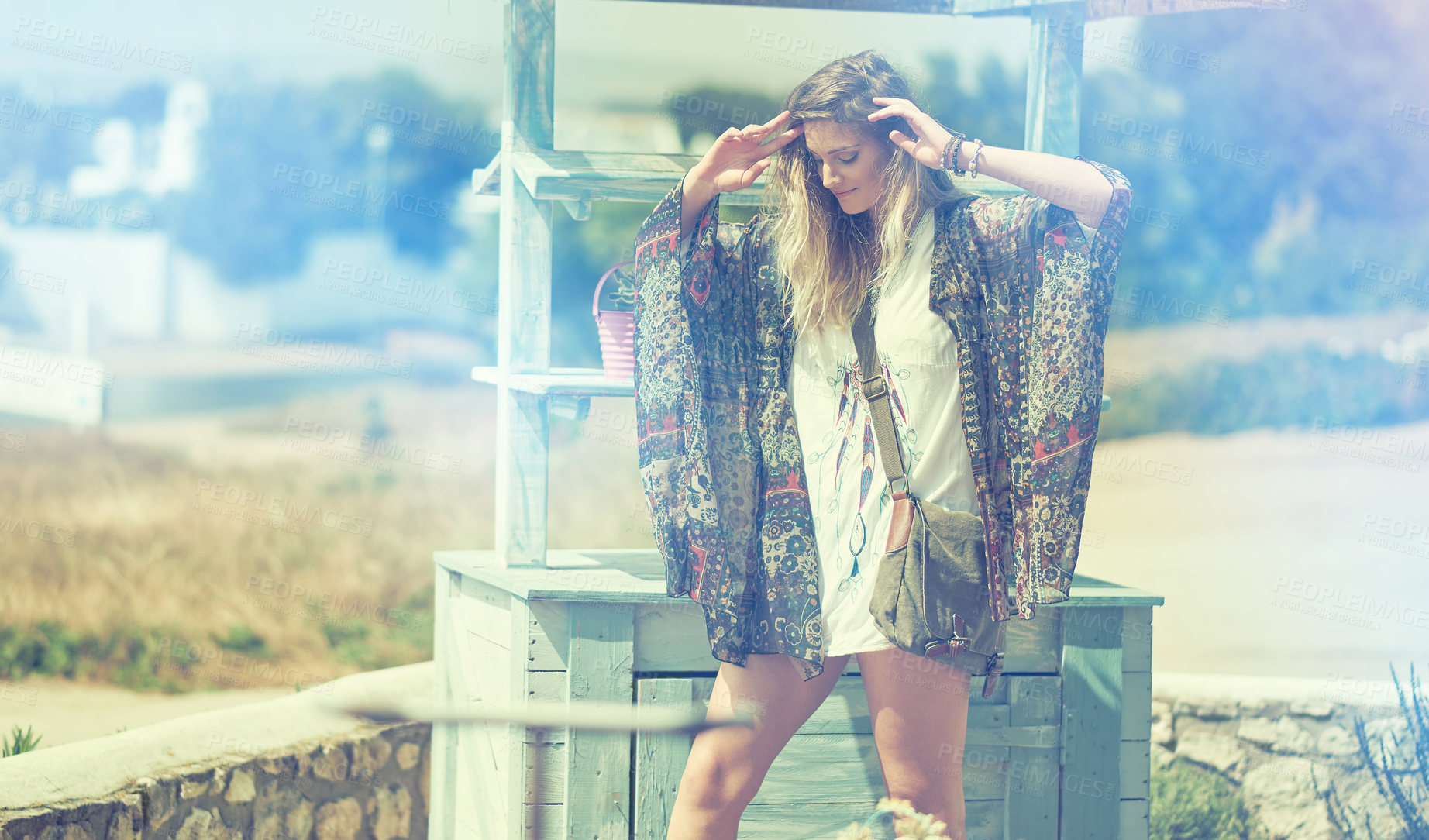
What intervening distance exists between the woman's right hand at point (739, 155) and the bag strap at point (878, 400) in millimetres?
373

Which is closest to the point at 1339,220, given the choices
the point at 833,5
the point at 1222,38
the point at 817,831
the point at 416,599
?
the point at 1222,38

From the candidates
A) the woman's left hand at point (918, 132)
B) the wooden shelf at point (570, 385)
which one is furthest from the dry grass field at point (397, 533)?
the woman's left hand at point (918, 132)

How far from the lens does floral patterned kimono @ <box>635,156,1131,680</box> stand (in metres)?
2.15

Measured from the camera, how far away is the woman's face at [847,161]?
84.2 inches

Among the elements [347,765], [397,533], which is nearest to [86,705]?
[397,533]

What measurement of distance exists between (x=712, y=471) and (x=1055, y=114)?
1713 millimetres

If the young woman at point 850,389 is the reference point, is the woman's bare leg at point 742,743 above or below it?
below

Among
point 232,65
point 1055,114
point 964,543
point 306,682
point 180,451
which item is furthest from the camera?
point 232,65

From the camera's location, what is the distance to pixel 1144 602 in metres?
2.95

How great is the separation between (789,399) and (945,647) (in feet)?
1.89

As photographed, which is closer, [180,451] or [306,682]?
[306,682]

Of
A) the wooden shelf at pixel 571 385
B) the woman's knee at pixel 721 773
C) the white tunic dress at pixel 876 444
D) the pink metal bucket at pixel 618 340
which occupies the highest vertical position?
the pink metal bucket at pixel 618 340

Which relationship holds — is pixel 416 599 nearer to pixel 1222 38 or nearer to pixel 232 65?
pixel 232 65

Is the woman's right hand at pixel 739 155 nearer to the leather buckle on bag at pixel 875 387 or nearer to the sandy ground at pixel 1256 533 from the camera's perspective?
the leather buckle on bag at pixel 875 387
